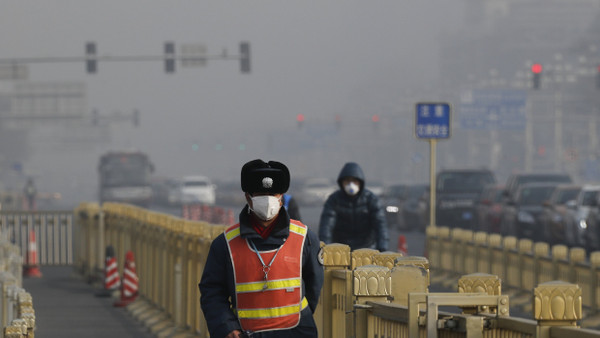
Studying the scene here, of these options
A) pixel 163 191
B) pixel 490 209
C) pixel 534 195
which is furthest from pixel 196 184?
pixel 534 195

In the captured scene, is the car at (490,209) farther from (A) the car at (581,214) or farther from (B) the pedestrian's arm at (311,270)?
(B) the pedestrian's arm at (311,270)

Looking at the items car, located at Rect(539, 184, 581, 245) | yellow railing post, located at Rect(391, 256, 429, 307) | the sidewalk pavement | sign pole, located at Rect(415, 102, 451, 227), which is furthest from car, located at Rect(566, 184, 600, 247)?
yellow railing post, located at Rect(391, 256, 429, 307)

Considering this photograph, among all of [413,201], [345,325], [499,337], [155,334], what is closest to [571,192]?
[413,201]

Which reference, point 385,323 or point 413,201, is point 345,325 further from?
point 413,201

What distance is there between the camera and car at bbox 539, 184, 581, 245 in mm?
32406

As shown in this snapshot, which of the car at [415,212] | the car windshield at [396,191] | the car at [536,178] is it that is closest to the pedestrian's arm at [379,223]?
the car at [536,178]

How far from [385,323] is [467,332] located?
49.7 inches

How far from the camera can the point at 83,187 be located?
198500mm

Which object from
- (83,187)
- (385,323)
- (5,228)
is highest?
(385,323)

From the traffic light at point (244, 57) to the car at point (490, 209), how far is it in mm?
12777

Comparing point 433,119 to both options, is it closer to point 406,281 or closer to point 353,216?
point 353,216

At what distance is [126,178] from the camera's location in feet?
235

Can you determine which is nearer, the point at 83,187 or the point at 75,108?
the point at 75,108

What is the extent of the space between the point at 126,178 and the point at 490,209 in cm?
3697
